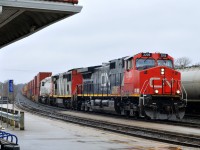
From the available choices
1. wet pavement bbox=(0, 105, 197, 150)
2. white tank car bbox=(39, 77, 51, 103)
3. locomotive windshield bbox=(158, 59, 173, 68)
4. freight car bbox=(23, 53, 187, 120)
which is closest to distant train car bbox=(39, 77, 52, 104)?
white tank car bbox=(39, 77, 51, 103)

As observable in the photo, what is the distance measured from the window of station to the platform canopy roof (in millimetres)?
12285

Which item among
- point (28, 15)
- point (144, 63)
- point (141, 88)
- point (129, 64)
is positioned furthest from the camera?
point (129, 64)

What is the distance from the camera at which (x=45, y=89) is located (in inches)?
2084

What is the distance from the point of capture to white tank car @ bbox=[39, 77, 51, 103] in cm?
5137

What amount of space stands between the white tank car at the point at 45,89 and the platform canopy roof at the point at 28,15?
3993 centimetres

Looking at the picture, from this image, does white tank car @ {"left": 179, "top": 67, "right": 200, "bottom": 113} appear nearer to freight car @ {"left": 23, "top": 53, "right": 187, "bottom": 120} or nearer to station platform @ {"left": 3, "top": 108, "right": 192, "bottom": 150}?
freight car @ {"left": 23, "top": 53, "right": 187, "bottom": 120}

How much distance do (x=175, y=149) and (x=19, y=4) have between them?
706cm

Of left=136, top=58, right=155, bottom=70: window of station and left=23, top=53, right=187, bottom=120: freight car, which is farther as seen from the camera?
left=136, top=58, right=155, bottom=70: window of station

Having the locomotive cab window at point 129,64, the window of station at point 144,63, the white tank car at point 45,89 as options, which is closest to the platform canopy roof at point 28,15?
the window of station at point 144,63

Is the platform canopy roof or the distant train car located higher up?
the platform canopy roof

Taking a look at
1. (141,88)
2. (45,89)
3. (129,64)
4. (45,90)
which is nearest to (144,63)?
(129,64)

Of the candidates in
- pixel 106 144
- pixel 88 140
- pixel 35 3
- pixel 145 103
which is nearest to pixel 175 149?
pixel 106 144

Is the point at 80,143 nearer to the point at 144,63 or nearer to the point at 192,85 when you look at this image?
the point at 144,63

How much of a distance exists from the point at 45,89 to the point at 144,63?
31433mm
